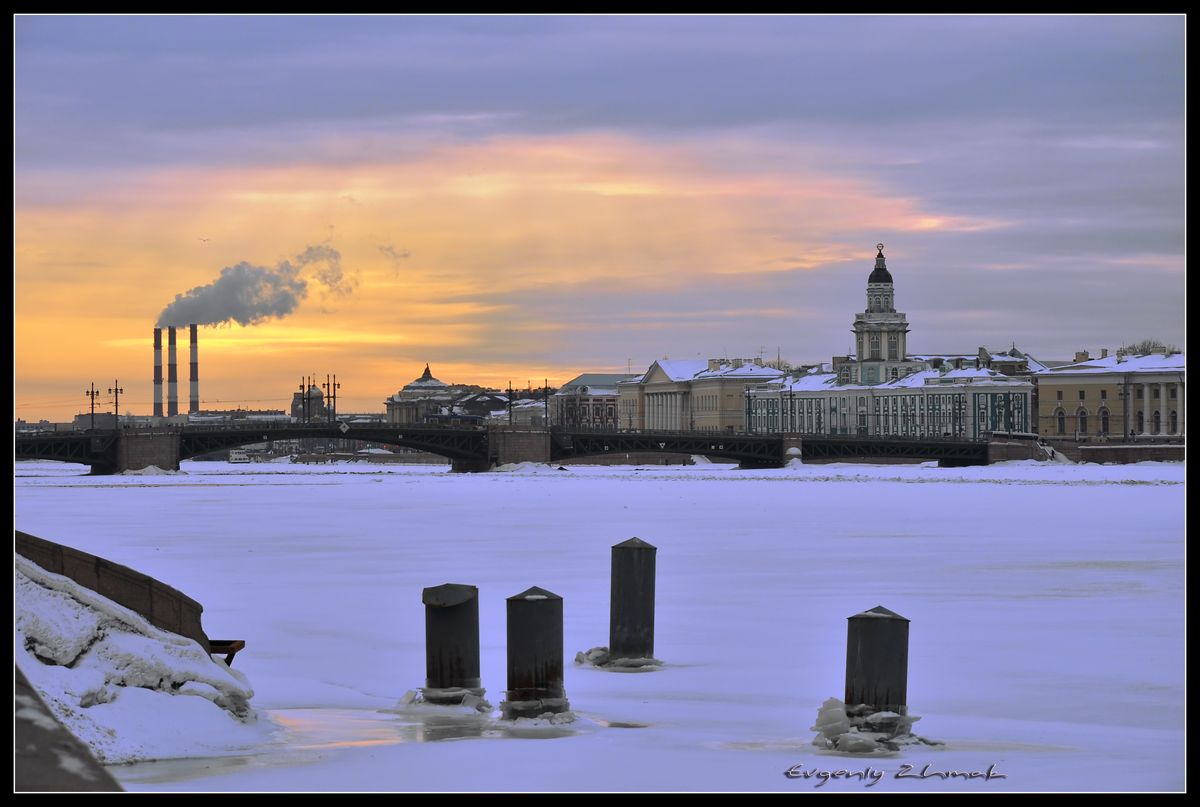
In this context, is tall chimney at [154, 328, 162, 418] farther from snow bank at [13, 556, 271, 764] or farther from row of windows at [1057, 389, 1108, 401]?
snow bank at [13, 556, 271, 764]

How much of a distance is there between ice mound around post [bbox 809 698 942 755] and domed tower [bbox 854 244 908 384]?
130m

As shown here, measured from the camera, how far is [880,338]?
147 meters

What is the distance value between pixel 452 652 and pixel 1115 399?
104 meters

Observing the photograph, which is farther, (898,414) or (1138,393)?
(898,414)

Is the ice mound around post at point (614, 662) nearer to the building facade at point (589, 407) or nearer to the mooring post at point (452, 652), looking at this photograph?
the mooring post at point (452, 652)

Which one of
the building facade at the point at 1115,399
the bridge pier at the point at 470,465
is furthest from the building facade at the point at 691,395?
the bridge pier at the point at 470,465

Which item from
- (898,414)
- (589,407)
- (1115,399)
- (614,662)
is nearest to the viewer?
(614,662)

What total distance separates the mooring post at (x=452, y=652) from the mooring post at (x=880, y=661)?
6.95ft

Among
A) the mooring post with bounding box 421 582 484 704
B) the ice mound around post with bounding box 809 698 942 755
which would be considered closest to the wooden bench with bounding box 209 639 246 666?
the mooring post with bounding box 421 582 484 704

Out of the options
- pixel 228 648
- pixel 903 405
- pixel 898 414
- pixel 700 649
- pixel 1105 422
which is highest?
pixel 903 405

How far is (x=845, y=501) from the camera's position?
4638 cm

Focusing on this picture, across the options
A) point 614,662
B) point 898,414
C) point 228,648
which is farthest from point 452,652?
point 898,414

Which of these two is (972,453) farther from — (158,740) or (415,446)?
(158,740)

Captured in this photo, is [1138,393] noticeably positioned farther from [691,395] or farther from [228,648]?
[228,648]
